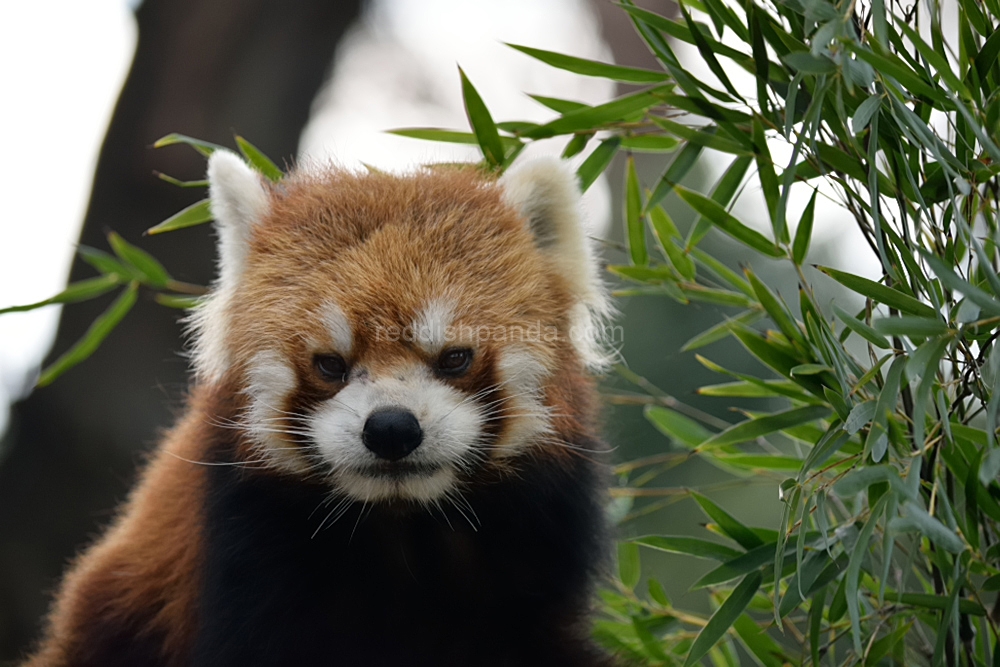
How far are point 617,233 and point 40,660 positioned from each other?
4002 mm

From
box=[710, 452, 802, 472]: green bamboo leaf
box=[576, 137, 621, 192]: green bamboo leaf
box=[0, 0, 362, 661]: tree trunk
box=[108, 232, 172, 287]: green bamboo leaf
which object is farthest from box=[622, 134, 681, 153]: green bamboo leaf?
box=[0, 0, 362, 661]: tree trunk

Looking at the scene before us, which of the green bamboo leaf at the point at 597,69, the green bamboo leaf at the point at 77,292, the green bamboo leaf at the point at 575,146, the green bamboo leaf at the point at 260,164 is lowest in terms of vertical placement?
the green bamboo leaf at the point at 77,292

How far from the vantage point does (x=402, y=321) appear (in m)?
1.80

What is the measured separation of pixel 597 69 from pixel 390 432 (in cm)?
90

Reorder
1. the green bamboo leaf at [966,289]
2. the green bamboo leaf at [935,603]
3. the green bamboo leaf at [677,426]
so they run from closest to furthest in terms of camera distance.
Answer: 1. the green bamboo leaf at [966,289]
2. the green bamboo leaf at [935,603]
3. the green bamboo leaf at [677,426]

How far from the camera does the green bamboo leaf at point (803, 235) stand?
1786 mm

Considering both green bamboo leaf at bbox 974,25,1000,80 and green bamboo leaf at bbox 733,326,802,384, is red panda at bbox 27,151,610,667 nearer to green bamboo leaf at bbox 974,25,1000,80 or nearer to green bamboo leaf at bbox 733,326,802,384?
green bamboo leaf at bbox 733,326,802,384

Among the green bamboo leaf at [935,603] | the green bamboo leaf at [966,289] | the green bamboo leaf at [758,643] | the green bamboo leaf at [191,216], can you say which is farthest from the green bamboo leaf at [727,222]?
the green bamboo leaf at [191,216]

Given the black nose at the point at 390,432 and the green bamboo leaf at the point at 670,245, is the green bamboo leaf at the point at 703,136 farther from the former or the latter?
the black nose at the point at 390,432

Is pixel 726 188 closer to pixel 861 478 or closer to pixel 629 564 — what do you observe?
pixel 861 478

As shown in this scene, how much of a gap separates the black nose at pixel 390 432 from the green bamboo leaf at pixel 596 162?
2.59ft

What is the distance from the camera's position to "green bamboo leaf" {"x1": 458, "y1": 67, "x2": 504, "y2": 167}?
1935 mm

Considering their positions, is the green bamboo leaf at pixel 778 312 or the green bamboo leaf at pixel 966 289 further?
the green bamboo leaf at pixel 778 312

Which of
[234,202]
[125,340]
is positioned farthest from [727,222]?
[125,340]
